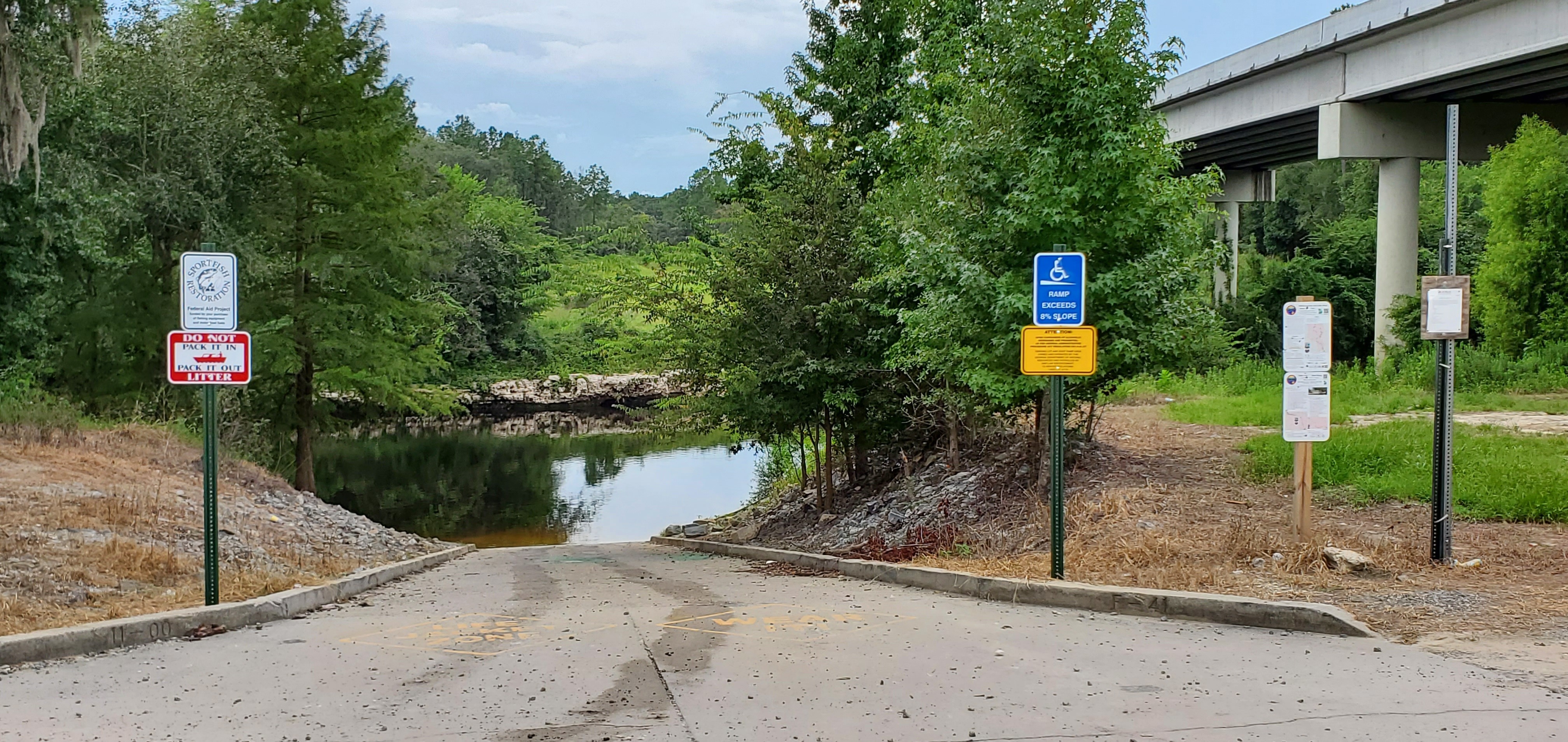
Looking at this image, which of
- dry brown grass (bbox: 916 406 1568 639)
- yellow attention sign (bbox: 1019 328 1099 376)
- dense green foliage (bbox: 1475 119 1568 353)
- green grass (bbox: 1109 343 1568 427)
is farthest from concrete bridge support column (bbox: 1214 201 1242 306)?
yellow attention sign (bbox: 1019 328 1099 376)

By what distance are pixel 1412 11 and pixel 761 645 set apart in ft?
75.0

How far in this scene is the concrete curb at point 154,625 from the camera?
6746 mm

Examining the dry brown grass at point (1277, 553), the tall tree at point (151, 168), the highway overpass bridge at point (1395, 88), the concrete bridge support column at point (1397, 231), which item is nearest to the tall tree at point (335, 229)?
the tall tree at point (151, 168)

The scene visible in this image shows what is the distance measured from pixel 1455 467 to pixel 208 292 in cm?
1182

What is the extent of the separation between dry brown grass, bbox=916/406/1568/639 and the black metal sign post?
23 centimetres

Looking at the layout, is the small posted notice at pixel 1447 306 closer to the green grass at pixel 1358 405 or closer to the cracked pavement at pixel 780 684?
the cracked pavement at pixel 780 684

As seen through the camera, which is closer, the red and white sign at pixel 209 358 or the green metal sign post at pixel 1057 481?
the red and white sign at pixel 209 358

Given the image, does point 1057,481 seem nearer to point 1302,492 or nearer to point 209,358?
point 1302,492

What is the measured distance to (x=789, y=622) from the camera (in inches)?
315

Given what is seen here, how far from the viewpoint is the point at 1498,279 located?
81.2ft

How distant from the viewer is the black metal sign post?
8227 mm

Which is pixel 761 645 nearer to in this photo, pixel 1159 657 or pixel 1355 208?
pixel 1159 657

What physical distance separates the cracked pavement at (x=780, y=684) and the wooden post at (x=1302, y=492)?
6.79 ft

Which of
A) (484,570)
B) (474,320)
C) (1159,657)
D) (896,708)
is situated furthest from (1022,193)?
(474,320)
